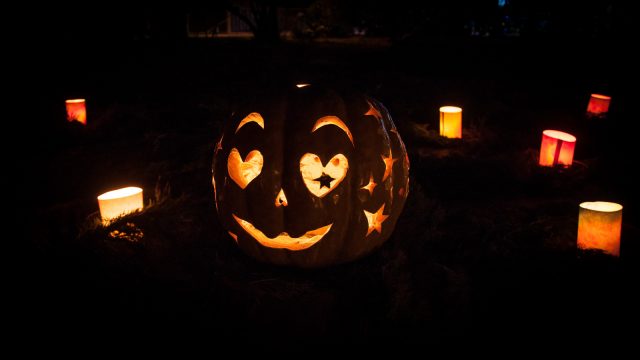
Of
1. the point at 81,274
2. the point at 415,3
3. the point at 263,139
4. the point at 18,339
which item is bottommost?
the point at 18,339

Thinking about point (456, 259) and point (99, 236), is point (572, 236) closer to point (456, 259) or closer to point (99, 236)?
point (456, 259)

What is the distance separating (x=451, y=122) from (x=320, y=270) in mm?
3542

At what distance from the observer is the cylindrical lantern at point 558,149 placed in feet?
14.1

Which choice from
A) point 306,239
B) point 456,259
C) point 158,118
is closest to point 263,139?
point 306,239

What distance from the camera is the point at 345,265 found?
8.13 feet

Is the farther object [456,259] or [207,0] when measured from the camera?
[207,0]

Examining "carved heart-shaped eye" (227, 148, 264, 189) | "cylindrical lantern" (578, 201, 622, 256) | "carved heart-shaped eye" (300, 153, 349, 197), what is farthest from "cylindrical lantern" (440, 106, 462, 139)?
"carved heart-shaped eye" (227, 148, 264, 189)

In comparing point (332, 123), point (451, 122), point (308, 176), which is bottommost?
point (451, 122)

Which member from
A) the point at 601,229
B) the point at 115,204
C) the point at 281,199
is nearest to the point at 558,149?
the point at 601,229

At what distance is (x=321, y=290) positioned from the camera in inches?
88.0

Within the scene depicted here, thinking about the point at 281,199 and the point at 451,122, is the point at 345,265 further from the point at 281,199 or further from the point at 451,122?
the point at 451,122

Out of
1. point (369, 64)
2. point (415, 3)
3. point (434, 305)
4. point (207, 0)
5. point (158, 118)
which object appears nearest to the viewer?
point (434, 305)

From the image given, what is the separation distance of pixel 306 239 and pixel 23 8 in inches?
219

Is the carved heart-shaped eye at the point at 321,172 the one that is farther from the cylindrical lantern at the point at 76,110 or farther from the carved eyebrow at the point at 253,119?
the cylindrical lantern at the point at 76,110
